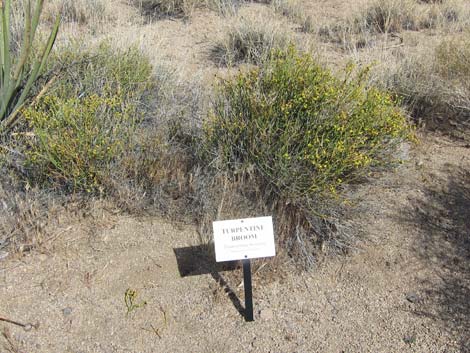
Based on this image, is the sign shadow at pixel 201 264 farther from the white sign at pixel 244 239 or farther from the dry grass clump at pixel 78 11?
the dry grass clump at pixel 78 11

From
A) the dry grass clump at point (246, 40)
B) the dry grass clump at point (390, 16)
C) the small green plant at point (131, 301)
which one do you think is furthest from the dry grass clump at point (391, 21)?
the small green plant at point (131, 301)

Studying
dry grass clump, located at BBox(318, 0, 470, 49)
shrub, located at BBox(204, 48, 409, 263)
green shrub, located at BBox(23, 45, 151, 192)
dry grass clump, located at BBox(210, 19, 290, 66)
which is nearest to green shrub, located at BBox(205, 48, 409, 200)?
shrub, located at BBox(204, 48, 409, 263)

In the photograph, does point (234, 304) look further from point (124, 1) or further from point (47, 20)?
point (124, 1)

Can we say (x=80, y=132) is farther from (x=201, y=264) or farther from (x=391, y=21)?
(x=391, y=21)

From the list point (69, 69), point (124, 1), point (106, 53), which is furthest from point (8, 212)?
point (124, 1)

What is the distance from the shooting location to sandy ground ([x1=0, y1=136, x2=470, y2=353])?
11.0ft

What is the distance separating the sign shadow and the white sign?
0.38m

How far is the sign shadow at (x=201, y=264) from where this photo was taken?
3.73 m

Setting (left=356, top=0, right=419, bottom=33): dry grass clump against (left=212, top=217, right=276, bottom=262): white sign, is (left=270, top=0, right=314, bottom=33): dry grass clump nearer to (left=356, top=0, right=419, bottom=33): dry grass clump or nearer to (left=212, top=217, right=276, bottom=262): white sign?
(left=356, top=0, right=419, bottom=33): dry grass clump

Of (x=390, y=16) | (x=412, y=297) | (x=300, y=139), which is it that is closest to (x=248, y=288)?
(x=412, y=297)

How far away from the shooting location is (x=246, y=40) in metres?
6.46

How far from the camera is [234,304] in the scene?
3.58 metres

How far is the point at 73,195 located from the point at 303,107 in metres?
1.81

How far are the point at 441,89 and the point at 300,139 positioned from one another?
A: 1.90 m
